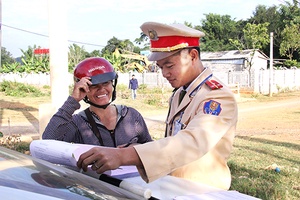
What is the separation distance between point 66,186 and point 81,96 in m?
1.28

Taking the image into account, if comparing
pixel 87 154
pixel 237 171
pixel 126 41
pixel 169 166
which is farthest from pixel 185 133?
pixel 126 41

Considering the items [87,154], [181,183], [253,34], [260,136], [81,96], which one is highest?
[253,34]

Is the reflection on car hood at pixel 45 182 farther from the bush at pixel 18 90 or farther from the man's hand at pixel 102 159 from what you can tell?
the bush at pixel 18 90

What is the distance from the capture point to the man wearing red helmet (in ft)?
8.82

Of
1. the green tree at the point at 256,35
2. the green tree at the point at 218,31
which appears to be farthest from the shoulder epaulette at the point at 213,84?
the green tree at the point at 218,31

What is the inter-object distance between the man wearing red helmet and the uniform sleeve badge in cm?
97

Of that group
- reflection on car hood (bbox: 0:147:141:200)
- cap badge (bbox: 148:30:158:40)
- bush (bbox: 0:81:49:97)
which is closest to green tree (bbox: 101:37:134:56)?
bush (bbox: 0:81:49:97)

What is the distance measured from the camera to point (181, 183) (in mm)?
1661

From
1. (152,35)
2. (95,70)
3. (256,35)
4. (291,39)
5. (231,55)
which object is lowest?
(95,70)

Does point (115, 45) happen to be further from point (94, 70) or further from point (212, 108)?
point (212, 108)

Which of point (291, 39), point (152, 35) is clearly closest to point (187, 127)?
point (152, 35)

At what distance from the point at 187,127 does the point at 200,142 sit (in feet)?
0.35

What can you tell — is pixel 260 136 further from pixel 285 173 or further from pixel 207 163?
pixel 207 163

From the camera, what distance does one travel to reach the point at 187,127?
177 centimetres
